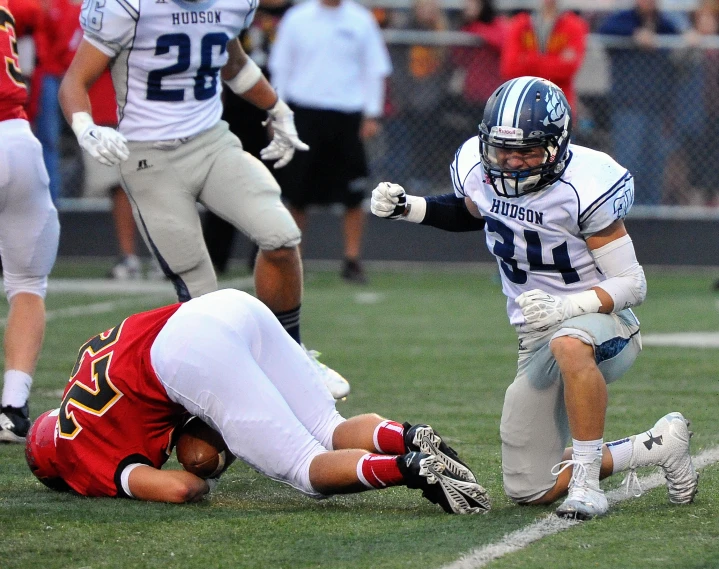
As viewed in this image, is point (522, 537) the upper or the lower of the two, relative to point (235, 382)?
lower

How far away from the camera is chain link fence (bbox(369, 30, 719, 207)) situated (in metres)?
10.4

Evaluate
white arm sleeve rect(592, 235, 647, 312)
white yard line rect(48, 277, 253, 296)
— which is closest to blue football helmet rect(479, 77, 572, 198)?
white arm sleeve rect(592, 235, 647, 312)

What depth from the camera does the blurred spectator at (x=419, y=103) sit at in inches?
424

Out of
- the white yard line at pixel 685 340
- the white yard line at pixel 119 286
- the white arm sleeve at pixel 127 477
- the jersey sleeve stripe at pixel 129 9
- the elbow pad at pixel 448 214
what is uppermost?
the jersey sleeve stripe at pixel 129 9

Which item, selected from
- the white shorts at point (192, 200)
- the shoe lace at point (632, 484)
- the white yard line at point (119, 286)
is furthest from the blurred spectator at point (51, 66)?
the shoe lace at point (632, 484)

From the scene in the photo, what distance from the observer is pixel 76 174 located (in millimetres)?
10883

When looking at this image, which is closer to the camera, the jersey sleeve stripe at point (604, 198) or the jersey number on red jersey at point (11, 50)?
the jersey sleeve stripe at point (604, 198)

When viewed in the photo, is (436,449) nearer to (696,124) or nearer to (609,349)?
(609,349)

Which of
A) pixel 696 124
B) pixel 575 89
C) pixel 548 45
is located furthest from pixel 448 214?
pixel 696 124

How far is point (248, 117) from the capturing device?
9156 mm

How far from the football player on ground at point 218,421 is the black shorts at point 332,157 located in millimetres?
5685

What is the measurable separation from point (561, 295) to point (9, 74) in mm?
2089

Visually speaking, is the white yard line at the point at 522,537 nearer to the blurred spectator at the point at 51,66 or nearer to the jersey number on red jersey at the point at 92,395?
the jersey number on red jersey at the point at 92,395

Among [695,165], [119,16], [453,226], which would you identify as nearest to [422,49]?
[695,165]
